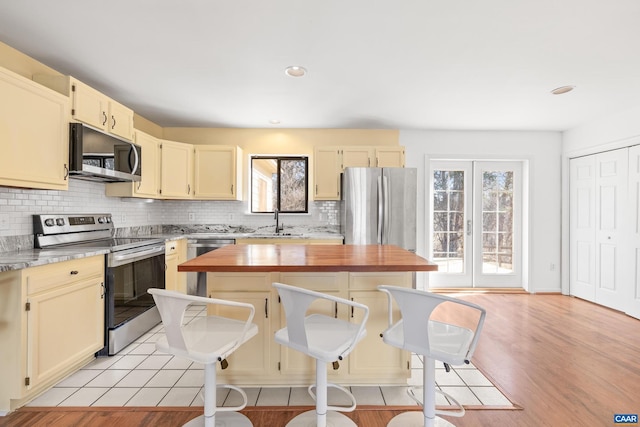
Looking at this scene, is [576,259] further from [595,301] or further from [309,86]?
[309,86]

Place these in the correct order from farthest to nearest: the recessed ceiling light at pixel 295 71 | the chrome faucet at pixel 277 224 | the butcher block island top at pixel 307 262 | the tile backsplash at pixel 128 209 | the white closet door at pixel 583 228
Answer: the chrome faucet at pixel 277 224 < the white closet door at pixel 583 228 < the recessed ceiling light at pixel 295 71 < the tile backsplash at pixel 128 209 < the butcher block island top at pixel 307 262

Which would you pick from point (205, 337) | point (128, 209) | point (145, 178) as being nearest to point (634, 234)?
point (205, 337)

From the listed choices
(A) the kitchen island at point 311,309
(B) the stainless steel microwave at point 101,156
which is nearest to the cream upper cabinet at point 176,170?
(B) the stainless steel microwave at point 101,156

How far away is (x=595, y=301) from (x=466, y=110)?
10.2 ft

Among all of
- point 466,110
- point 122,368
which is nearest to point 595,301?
point 466,110

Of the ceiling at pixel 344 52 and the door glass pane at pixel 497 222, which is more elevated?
the ceiling at pixel 344 52

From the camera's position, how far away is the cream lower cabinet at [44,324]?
6.05 feet

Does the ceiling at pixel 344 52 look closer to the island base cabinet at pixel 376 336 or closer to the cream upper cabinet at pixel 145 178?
the cream upper cabinet at pixel 145 178

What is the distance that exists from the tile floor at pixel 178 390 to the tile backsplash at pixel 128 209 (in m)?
1.23

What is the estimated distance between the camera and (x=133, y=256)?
2.79 metres

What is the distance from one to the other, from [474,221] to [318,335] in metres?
4.10

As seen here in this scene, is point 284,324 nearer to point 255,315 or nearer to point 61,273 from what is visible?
point 255,315

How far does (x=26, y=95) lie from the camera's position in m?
2.09

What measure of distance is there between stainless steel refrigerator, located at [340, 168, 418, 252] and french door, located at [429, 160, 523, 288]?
936 mm
